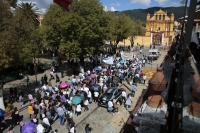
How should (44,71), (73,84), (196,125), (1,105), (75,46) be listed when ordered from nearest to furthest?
(196,125) → (1,105) → (73,84) → (75,46) → (44,71)

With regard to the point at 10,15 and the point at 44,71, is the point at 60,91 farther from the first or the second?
the point at 44,71

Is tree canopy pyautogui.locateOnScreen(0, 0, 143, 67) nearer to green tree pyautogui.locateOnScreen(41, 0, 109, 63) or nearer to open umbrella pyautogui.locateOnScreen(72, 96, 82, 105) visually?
green tree pyautogui.locateOnScreen(41, 0, 109, 63)

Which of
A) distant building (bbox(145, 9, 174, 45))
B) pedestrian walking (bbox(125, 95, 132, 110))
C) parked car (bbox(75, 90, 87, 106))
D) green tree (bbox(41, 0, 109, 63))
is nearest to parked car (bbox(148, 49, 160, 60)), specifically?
green tree (bbox(41, 0, 109, 63))

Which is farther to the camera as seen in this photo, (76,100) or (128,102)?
(128,102)

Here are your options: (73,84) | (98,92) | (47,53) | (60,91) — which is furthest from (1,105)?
(47,53)

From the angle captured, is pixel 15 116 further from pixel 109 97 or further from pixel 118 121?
pixel 109 97

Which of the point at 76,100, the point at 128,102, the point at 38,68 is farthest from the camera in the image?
the point at 38,68

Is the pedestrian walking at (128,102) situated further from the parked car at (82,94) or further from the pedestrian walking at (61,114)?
the pedestrian walking at (61,114)

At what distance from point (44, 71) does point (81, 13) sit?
34.9 ft

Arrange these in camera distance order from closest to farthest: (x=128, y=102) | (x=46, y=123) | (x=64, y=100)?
(x=46, y=123) → (x=64, y=100) → (x=128, y=102)

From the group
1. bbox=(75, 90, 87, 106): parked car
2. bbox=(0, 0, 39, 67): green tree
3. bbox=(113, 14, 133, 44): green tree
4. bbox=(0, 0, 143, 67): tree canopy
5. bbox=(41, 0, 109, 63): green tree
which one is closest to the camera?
bbox=(0, 0, 39, 67): green tree

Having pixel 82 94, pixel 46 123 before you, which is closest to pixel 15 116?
pixel 46 123

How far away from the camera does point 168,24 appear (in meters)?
66.4

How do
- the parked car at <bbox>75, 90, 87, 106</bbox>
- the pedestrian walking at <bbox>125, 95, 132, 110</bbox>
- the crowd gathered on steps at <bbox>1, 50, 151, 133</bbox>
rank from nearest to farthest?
the crowd gathered on steps at <bbox>1, 50, 151, 133</bbox> < the pedestrian walking at <bbox>125, 95, 132, 110</bbox> < the parked car at <bbox>75, 90, 87, 106</bbox>
